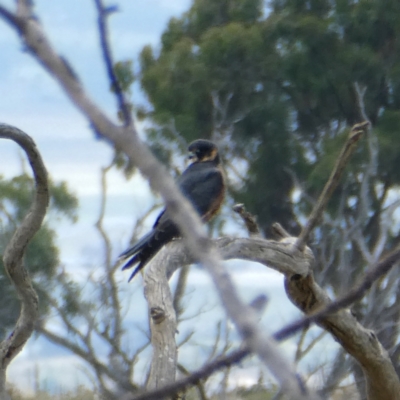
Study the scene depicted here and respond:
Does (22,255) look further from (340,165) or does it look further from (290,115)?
(290,115)

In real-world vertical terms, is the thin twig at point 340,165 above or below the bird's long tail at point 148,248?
below

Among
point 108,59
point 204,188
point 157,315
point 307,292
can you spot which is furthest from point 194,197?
point 108,59

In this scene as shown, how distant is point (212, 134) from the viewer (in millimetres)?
8016

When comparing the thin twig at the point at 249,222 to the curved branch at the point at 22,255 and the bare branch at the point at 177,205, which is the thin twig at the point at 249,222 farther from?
the bare branch at the point at 177,205

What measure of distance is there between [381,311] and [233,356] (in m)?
7.56

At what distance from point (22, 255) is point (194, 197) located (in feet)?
5.19

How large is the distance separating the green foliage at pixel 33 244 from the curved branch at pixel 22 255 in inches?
232

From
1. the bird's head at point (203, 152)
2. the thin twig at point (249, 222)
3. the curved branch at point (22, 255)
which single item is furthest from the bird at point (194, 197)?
the curved branch at point (22, 255)

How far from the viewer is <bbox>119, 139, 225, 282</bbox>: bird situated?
3.08m

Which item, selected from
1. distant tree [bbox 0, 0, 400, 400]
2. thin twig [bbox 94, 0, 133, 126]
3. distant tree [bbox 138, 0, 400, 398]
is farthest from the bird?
distant tree [bbox 138, 0, 400, 398]

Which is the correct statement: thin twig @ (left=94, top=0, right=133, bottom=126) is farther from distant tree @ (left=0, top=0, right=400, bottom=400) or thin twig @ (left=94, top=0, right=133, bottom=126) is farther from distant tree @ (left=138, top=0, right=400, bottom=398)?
distant tree @ (left=138, top=0, right=400, bottom=398)

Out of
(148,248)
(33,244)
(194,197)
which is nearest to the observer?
(148,248)

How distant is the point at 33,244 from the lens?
328 inches

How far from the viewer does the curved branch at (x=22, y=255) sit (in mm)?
2330
